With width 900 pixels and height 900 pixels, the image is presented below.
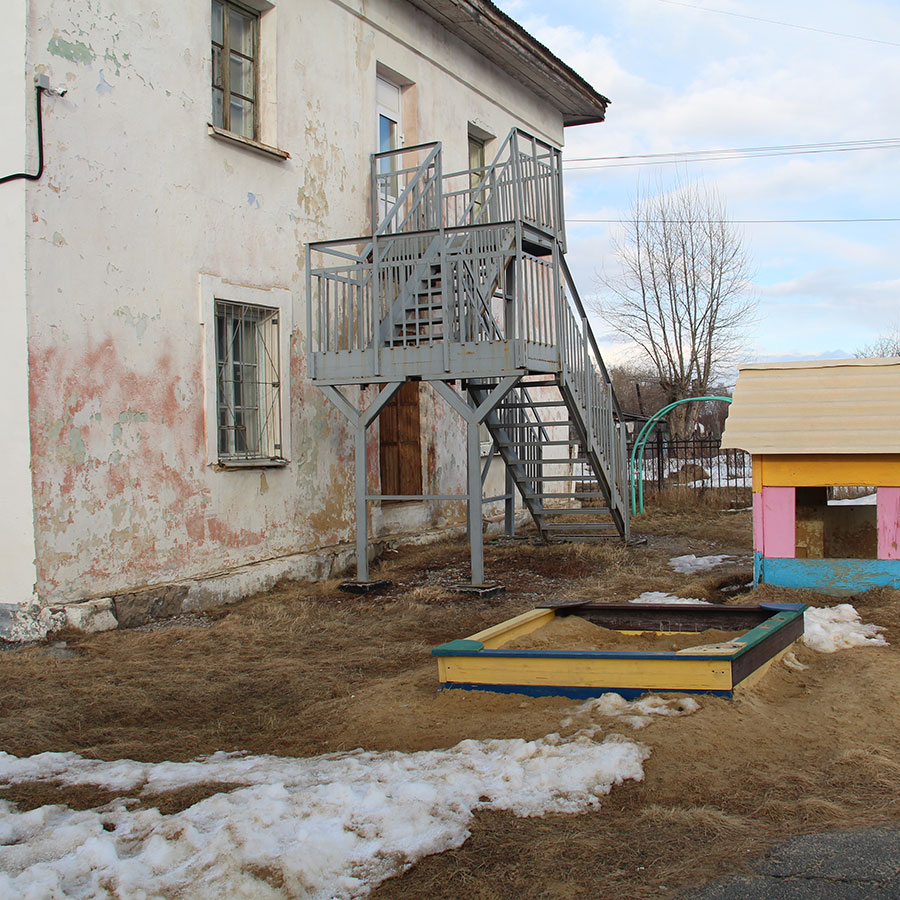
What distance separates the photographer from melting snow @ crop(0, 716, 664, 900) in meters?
2.98

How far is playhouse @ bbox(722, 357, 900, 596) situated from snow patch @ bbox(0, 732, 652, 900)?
3.99 m

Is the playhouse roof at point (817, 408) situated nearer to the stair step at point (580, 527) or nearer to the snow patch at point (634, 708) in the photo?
the snow patch at point (634, 708)

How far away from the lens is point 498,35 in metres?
13.6

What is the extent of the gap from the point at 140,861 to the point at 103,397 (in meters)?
5.14

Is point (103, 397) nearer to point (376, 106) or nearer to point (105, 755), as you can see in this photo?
point (105, 755)

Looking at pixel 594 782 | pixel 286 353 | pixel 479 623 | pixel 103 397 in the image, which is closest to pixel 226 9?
pixel 286 353

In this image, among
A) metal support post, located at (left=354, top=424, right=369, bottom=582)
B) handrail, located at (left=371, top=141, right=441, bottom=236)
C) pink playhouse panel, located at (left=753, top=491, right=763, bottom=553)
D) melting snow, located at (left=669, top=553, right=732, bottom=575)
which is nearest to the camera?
pink playhouse panel, located at (left=753, top=491, right=763, bottom=553)

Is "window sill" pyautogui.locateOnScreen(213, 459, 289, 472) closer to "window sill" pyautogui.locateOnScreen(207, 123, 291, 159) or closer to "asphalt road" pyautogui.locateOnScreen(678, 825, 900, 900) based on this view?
"window sill" pyautogui.locateOnScreen(207, 123, 291, 159)

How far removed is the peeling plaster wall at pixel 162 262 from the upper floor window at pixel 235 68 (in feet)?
0.56

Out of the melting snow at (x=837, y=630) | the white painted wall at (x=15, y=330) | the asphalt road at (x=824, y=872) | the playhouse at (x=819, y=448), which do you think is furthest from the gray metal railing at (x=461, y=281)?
the asphalt road at (x=824, y=872)

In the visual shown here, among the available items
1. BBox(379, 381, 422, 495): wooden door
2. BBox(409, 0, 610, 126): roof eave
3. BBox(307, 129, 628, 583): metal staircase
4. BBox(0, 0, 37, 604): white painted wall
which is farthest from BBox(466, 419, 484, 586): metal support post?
BBox(409, 0, 610, 126): roof eave

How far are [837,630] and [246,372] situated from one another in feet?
19.3

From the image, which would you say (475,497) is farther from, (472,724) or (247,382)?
(472,724)

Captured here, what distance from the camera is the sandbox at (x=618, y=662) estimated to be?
14.7 feet
